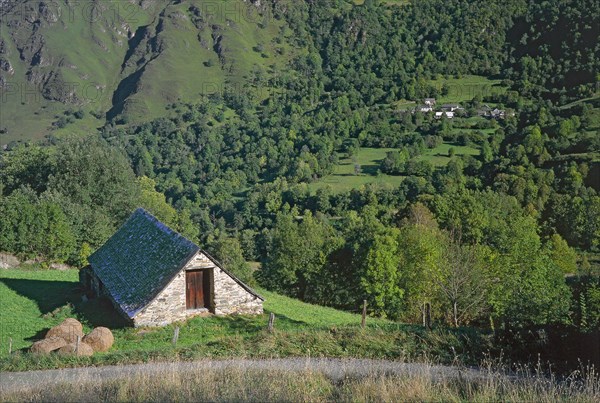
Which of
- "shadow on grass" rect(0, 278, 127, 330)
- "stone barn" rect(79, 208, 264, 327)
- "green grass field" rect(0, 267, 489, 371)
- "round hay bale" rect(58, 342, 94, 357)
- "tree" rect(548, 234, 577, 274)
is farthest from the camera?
"tree" rect(548, 234, 577, 274)

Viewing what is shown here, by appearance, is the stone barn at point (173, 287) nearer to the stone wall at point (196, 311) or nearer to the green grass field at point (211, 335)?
the stone wall at point (196, 311)

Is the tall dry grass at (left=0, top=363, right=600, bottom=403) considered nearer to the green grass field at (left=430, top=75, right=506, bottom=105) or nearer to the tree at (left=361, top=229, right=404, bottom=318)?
the tree at (left=361, top=229, right=404, bottom=318)

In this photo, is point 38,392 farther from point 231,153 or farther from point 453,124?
point 231,153

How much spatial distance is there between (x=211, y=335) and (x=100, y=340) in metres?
4.75

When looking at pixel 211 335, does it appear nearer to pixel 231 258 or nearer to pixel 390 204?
pixel 231 258

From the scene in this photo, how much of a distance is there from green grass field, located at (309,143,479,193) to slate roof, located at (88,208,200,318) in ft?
291

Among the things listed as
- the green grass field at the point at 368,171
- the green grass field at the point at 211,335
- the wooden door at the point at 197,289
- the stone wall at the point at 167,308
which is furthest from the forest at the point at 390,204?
the stone wall at the point at 167,308

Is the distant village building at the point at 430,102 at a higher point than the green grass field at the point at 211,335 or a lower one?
higher

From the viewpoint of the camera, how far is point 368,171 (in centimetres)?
13888

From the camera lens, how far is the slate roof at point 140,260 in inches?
1093

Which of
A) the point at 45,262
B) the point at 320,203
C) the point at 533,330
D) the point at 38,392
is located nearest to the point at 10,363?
the point at 38,392

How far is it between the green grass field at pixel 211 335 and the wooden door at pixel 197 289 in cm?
104

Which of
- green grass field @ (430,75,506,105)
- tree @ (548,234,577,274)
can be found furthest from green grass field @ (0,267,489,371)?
green grass field @ (430,75,506,105)

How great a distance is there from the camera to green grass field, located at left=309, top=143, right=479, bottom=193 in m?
129
